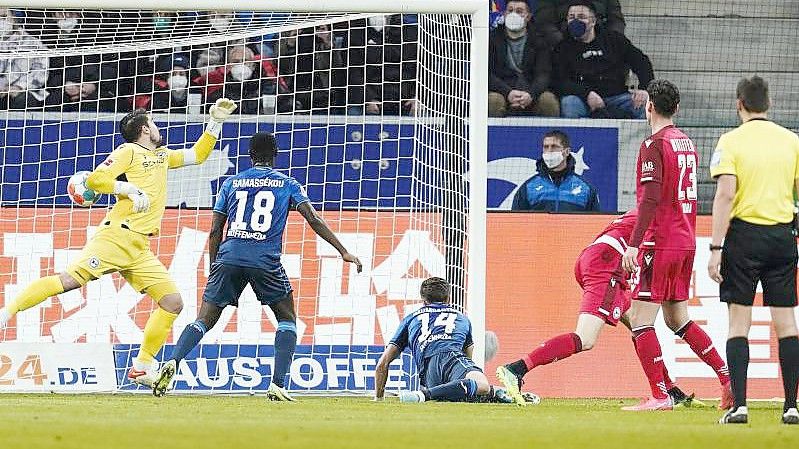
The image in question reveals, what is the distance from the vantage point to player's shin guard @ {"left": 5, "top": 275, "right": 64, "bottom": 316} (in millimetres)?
9914

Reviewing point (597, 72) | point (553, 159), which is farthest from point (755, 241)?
point (597, 72)

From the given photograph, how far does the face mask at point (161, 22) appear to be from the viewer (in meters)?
12.5

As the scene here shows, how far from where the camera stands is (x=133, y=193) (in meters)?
10.0

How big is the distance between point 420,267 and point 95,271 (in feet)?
9.83

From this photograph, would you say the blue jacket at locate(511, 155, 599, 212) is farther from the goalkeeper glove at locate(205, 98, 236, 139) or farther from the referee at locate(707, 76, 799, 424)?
the referee at locate(707, 76, 799, 424)

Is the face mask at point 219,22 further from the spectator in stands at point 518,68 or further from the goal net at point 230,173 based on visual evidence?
the spectator in stands at point 518,68

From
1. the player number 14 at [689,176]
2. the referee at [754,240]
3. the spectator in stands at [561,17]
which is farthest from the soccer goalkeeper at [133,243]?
the spectator in stands at [561,17]

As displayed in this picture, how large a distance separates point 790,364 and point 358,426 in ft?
7.68

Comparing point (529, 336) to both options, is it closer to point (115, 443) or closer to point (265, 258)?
point (265, 258)

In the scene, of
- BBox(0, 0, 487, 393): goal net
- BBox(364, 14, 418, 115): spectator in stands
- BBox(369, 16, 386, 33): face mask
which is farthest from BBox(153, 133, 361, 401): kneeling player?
BBox(369, 16, 386, 33): face mask

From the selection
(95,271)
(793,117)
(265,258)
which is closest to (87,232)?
(95,271)

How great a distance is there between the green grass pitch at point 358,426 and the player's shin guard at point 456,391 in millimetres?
270

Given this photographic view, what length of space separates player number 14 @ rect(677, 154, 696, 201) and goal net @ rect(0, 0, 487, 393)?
7.30ft

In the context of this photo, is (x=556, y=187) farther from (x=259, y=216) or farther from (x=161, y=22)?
(x=259, y=216)
